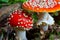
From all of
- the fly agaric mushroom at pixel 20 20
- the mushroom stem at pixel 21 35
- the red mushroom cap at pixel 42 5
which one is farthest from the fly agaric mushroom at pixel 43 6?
→ the mushroom stem at pixel 21 35

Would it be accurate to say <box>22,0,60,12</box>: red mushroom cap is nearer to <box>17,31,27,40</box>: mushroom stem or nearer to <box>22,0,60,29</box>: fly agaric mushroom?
<box>22,0,60,29</box>: fly agaric mushroom

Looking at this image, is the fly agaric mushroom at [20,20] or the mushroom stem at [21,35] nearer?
the fly agaric mushroom at [20,20]

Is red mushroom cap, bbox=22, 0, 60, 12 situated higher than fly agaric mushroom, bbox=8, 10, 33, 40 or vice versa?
red mushroom cap, bbox=22, 0, 60, 12

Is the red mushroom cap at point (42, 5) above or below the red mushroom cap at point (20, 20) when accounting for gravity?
above

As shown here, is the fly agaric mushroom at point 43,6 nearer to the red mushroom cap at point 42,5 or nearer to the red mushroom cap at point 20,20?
the red mushroom cap at point 42,5

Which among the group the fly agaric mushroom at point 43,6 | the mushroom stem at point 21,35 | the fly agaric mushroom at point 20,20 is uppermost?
the fly agaric mushroom at point 43,6

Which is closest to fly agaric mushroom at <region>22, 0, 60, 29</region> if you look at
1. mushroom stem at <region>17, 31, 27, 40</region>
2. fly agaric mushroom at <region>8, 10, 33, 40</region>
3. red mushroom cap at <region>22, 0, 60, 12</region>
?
red mushroom cap at <region>22, 0, 60, 12</region>
